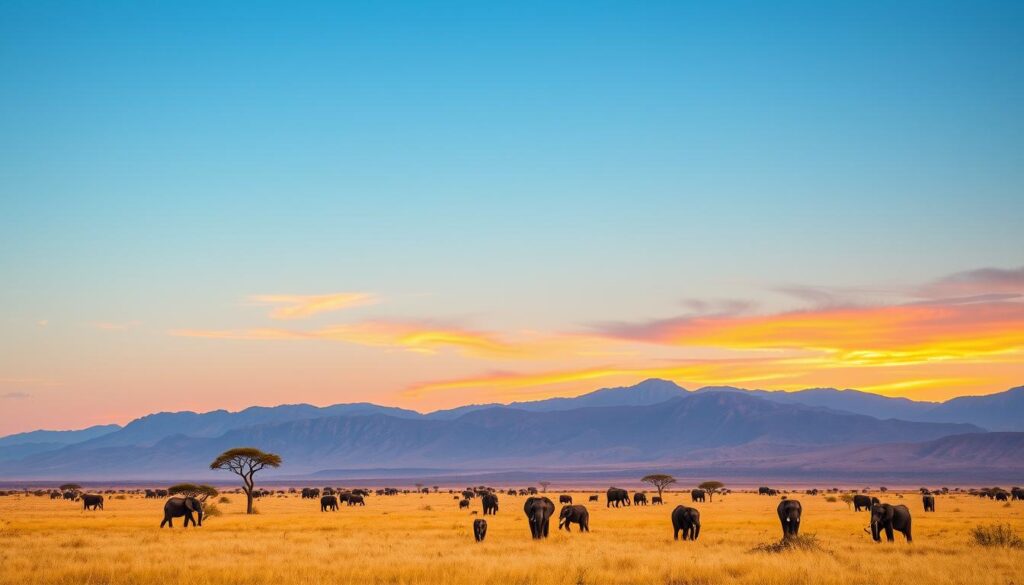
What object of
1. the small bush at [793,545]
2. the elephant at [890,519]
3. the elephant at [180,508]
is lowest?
the small bush at [793,545]

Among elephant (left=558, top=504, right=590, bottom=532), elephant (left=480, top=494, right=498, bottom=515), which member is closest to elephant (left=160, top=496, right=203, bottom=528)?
elephant (left=558, top=504, right=590, bottom=532)

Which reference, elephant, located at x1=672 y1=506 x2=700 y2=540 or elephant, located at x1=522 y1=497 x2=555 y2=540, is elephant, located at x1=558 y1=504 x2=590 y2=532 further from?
elephant, located at x1=672 y1=506 x2=700 y2=540

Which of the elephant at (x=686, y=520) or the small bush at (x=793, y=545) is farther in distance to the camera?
the elephant at (x=686, y=520)

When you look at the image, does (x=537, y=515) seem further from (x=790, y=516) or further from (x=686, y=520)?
(x=790, y=516)

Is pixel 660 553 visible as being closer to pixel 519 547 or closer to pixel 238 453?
pixel 519 547

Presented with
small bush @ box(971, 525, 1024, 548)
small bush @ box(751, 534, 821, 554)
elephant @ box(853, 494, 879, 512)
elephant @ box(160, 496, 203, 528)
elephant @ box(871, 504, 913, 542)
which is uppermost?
elephant @ box(160, 496, 203, 528)

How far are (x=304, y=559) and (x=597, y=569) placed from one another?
9214 mm

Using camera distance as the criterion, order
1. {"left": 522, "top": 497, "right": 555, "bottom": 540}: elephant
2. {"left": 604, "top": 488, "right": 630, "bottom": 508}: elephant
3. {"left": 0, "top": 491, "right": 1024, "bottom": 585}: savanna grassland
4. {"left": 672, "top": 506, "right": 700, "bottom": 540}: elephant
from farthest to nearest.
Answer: {"left": 604, "top": 488, "right": 630, "bottom": 508}: elephant < {"left": 522, "top": 497, "right": 555, "bottom": 540}: elephant < {"left": 672, "top": 506, "right": 700, "bottom": 540}: elephant < {"left": 0, "top": 491, "right": 1024, "bottom": 585}: savanna grassland

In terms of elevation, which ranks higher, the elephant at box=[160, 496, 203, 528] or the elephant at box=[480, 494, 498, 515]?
the elephant at box=[160, 496, 203, 528]

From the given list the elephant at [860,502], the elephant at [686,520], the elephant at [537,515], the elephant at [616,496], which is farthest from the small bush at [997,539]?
the elephant at [616,496]

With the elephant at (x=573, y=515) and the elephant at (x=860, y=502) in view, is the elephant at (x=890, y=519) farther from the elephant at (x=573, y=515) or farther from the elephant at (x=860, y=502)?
the elephant at (x=860, y=502)

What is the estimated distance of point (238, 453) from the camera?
230 feet

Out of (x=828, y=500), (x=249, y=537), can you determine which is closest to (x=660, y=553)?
(x=249, y=537)

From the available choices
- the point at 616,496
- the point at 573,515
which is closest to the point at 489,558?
the point at 573,515
